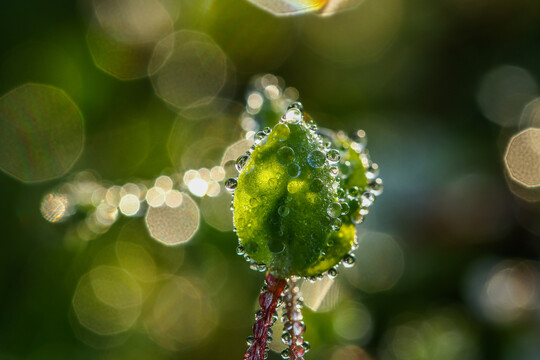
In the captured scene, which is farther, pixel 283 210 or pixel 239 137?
pixel 239 137

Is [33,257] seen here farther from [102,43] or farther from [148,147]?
[102,43]

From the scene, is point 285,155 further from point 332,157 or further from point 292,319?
point 292,319

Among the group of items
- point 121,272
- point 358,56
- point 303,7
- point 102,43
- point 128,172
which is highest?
point 303,7

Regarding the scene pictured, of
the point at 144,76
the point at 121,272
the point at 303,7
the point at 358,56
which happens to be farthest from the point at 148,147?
the point at 358,56

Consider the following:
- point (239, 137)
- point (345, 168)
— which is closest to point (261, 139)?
point (345, 168)

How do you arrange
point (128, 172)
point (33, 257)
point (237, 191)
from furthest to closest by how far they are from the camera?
point (128, 172)
point (33, 257)
point (237, 191)

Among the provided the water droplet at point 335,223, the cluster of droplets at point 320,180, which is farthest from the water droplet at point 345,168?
the water droplet at point 335,223
